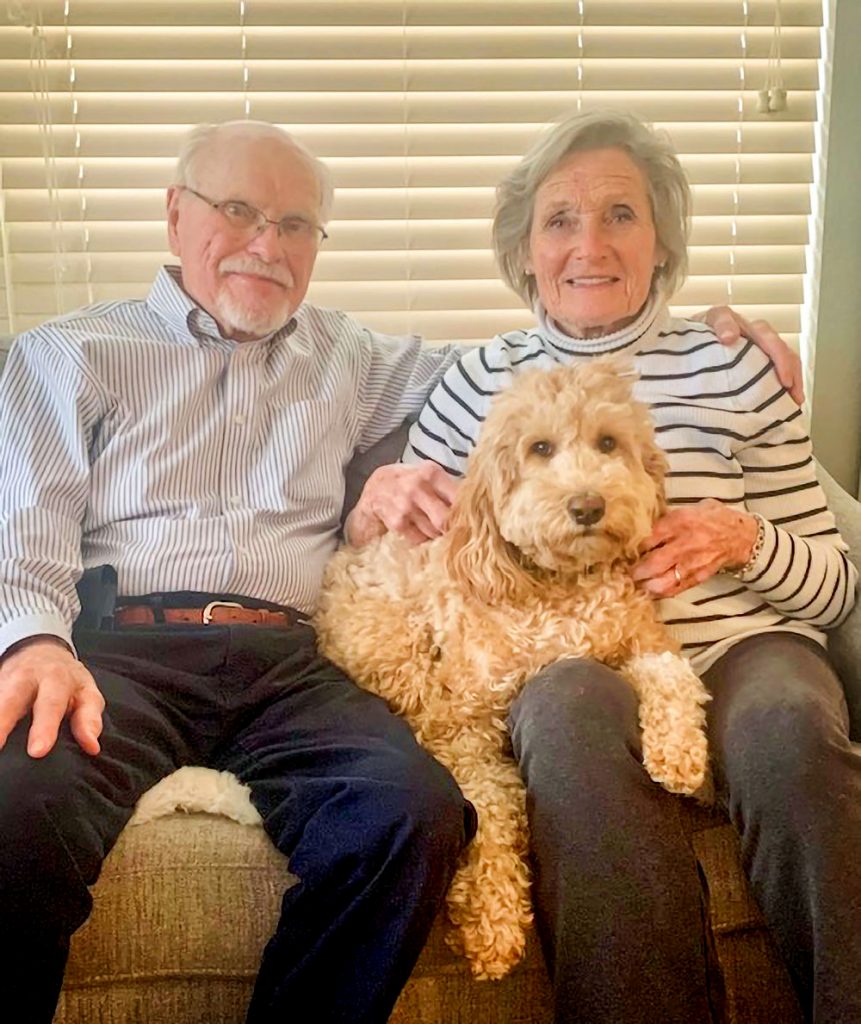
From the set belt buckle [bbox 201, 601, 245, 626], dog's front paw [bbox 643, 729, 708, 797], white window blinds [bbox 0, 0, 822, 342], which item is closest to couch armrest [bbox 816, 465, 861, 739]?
dog's front paw [bbox 643, 729, 708, 797]

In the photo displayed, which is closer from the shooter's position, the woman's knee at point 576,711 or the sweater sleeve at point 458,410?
the woman's knee at point 576,711

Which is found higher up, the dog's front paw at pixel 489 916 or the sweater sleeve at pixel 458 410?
the sweater sleeve at pixel 458 410

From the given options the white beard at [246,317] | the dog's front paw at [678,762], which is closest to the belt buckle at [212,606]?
the white beard at [246,317]

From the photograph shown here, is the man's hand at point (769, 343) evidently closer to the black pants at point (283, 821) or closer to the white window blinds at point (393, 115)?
the white window blinds at point (393, 115)

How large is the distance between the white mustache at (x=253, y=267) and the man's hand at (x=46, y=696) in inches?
32.5

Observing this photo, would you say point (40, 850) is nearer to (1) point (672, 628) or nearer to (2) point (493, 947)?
(2) point (493, 947)

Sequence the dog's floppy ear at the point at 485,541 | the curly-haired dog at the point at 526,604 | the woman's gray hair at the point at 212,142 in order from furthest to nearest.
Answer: the woman's gray hair at the point at 212,142, the dog's floppy ear at the point at 485,541, the curly-haired dog at the point at 526,604

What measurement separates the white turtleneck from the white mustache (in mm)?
409

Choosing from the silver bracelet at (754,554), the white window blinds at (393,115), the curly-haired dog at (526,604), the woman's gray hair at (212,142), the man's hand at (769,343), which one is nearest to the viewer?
the curly-haired dog at (526,604)

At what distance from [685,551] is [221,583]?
2.68ft

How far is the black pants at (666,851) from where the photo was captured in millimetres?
1391

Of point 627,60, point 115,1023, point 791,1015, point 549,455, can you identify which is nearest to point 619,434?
point 549,455

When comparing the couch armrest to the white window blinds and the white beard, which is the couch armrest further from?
the white beard

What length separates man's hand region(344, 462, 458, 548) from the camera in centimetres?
191
